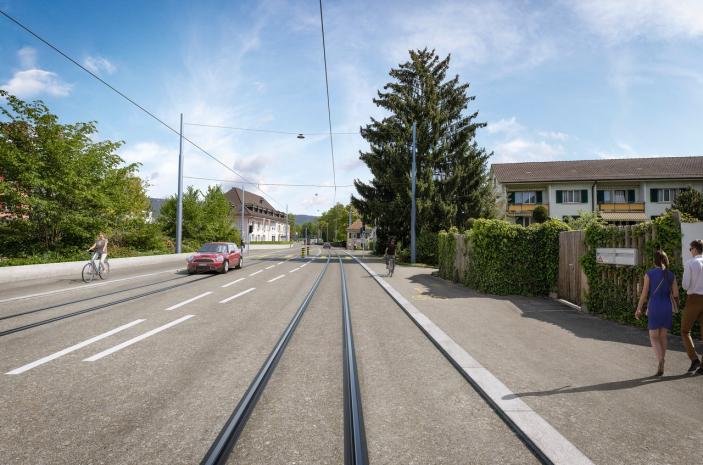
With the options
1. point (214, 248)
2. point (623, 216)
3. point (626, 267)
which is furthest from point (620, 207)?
point (214, 248)

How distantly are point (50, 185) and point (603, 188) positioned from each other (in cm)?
4455

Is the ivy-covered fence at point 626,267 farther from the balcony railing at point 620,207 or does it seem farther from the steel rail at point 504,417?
the balcony railing at point 620,207

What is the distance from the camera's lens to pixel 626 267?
7.30m

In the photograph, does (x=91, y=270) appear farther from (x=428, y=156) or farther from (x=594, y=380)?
(x=428, y=156)

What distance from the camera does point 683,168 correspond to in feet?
123

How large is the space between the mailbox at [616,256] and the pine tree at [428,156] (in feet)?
59.2

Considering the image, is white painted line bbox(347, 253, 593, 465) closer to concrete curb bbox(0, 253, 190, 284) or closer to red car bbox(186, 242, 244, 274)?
red car bbox(186, 242, 244, 274)

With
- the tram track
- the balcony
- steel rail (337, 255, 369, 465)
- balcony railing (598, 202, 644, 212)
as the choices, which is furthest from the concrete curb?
balcony railing (598, 202, 644, 212)

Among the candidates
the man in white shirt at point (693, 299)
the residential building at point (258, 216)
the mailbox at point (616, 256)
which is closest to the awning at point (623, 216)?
the mailbox at point (616, 256)

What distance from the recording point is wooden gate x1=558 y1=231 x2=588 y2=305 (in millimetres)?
8828

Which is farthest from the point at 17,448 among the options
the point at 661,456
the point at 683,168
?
the point at 683,168

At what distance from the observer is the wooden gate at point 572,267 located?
8.83 metres

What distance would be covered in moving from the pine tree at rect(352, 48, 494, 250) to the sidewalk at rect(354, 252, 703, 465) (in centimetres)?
1934

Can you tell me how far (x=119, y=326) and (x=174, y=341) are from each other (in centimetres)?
159
